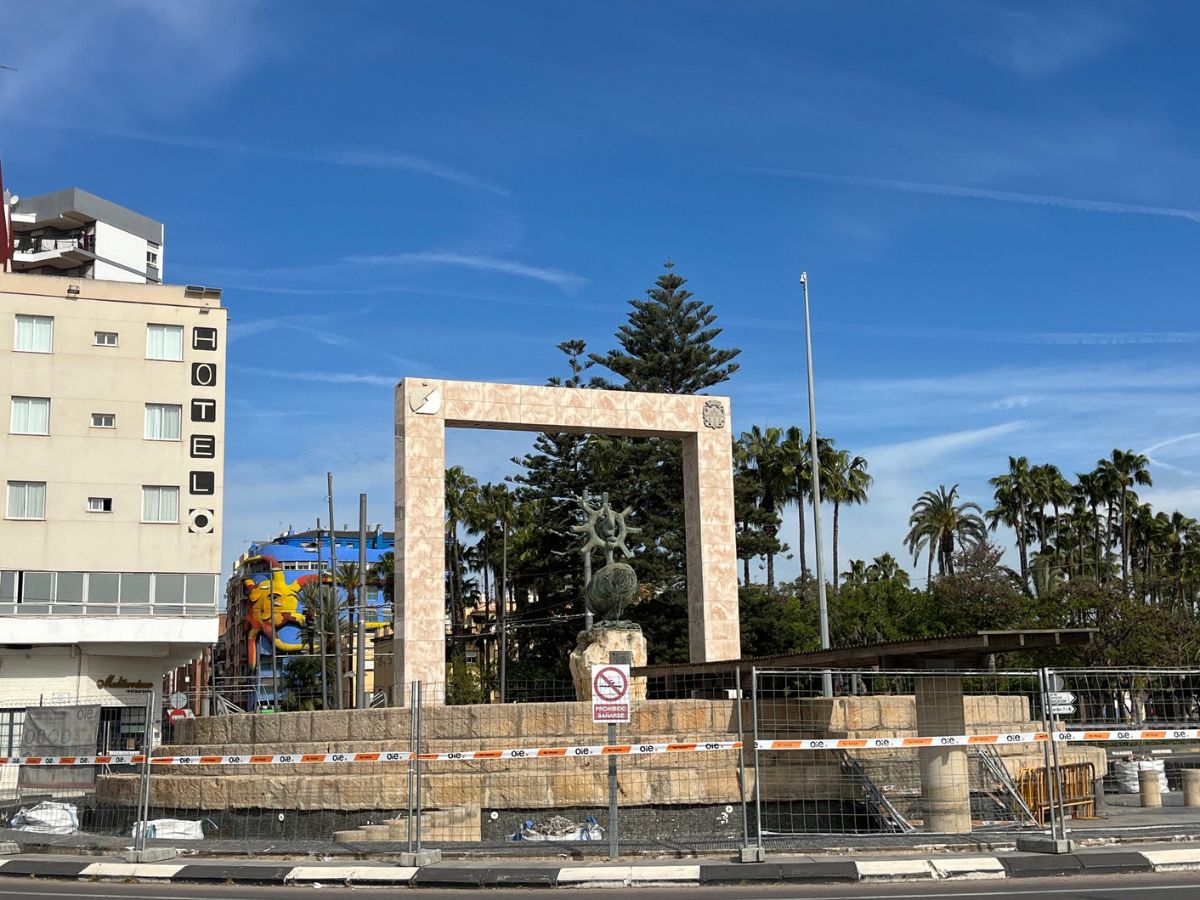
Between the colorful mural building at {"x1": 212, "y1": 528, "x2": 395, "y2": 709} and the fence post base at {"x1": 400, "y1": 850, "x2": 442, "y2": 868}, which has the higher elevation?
the colorful mural building at {"x1": 212, "y1": 528, "x2": 395, "y2": 709}

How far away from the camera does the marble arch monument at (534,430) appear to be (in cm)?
2675

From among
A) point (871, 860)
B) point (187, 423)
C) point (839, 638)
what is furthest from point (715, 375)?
point (871, 860)

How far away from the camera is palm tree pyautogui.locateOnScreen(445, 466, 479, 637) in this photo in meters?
58.5

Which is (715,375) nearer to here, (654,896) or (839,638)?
(839,638)

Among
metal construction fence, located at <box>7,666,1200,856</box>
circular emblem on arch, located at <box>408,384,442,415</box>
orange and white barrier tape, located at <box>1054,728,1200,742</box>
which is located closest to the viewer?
orange and white barrier tape, located at <box>1054,728,1200,742</box>

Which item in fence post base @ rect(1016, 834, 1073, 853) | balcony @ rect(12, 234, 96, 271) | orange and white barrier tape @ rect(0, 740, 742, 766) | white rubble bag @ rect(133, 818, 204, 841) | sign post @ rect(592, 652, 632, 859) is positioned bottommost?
white rubble bag @ rect(133, 818, 204, 841)

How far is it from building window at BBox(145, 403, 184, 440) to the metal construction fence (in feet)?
54.4

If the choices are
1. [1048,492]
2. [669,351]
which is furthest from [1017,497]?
[669,351]

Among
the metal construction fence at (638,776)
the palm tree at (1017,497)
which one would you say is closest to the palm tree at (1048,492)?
the palm tree at (1017,497)

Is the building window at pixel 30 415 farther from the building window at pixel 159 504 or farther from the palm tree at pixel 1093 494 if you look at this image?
the palm tree at pixel 1093 494

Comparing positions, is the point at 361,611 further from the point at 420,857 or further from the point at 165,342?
the point at 420,857

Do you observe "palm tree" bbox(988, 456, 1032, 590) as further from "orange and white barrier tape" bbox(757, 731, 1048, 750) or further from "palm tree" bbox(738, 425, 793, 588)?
"orange and white barrier tape" bbox(757, 731, 1048, 750)

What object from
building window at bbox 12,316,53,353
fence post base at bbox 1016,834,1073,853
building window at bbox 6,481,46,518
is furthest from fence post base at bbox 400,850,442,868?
building window at bbox 12,316,53,353

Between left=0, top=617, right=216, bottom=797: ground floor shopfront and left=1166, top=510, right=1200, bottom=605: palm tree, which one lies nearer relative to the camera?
left=0, top=617, right=216, bottom=797: ground floor shopfront
